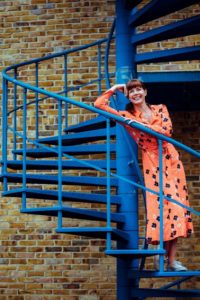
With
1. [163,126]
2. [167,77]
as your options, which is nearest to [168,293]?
[163,126]

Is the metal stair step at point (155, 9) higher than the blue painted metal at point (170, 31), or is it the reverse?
the metal stair step at point (155, 9)

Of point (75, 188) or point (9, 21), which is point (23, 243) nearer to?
point (75, 188)

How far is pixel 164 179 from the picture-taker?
17.7ft

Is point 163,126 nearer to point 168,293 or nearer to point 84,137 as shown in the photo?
point 84,137

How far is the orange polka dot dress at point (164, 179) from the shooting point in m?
5.33

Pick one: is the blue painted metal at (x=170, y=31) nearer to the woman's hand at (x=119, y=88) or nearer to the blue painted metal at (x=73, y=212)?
the woman's hand at (x=119, y=88)

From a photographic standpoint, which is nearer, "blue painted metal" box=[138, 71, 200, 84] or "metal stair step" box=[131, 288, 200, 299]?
"metal stair step" box=[131, 288, 200, 299]

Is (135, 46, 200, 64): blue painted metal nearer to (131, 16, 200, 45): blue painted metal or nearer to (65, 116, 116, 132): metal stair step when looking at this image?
(131, 16, 200, 45): blue painted metal

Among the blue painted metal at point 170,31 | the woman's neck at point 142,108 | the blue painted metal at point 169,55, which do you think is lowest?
the woman's neck at point 142,108

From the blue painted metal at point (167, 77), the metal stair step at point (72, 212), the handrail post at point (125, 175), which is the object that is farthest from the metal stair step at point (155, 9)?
the metal stair step at point (72, 212)

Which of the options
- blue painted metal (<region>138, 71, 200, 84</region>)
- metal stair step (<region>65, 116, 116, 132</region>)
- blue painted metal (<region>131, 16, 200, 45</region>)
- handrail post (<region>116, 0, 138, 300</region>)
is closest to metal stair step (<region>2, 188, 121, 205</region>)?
handrail post (<region>116, 0, 138, 300</region>)

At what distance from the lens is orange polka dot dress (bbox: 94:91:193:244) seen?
17.5ft

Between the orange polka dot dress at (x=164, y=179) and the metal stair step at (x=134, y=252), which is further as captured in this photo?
the orange polka dot dress at (x=164, y=179)

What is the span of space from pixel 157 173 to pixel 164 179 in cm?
7
